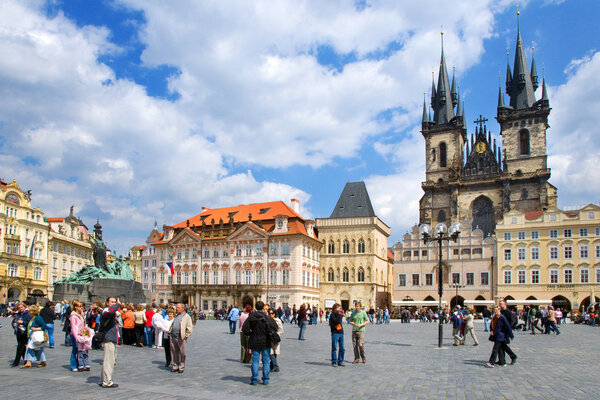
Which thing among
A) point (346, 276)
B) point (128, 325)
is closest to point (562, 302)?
point (346, 276)

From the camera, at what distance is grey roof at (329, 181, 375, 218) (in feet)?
213

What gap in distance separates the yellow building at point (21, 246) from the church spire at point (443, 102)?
5453 centimetres

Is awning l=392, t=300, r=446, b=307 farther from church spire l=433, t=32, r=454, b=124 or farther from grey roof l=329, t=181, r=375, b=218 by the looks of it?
church spire l=433, t=32, r=454, b=124

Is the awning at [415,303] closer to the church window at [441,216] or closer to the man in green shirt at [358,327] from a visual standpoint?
the church window at [441,216]

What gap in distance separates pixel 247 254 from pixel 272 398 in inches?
2106

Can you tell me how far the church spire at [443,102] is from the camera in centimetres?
7962

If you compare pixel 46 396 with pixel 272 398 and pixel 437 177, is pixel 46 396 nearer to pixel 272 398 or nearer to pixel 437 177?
pixel 272 398

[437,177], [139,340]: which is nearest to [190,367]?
[139,340]

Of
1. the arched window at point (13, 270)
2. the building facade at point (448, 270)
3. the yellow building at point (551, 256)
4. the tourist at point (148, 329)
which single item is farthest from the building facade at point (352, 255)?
the tourist at point (148, 329)

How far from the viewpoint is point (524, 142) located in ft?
238

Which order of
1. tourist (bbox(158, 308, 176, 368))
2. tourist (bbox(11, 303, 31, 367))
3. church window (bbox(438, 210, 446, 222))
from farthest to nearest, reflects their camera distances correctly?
church window (bbox(438, 210, 446, 222)) → tourist (bbox(158, 308, 176, 368)) → tourist (bbox(11, 303, 31, 367))

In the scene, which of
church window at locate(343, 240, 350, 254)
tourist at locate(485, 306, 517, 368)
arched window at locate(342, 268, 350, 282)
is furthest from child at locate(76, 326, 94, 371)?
church window at locate(343, 240, 350, 254)

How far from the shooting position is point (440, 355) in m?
16.7

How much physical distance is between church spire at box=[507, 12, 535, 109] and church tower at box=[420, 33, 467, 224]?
296 inches
